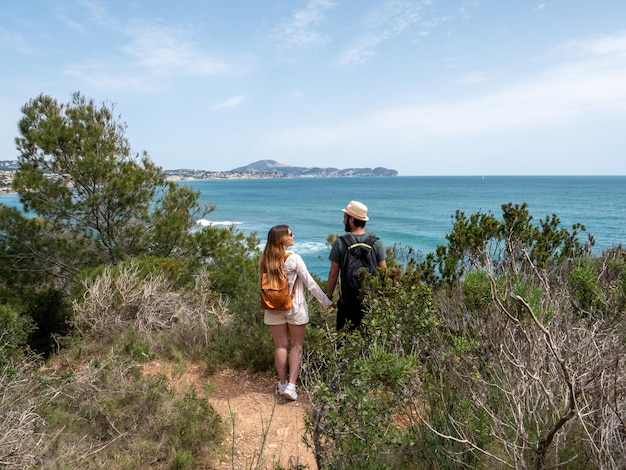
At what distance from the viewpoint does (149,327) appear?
5.97m

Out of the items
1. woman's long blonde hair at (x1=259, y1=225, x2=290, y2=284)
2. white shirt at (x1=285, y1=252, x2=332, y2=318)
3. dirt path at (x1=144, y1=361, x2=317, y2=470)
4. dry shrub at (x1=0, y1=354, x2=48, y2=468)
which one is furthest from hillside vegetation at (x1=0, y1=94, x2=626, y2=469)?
woman's long blonde hair at (x1=259, y1=225, x2=290, y2=284)

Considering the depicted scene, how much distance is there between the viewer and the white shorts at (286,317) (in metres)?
4.02

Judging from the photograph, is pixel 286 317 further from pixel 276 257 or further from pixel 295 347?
pixel 276 257

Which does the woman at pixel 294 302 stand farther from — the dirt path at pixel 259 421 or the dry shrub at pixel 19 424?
the dry shrub at pixel 19 424

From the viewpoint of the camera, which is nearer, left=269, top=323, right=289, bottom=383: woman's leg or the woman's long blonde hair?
the woman's long blonde hair

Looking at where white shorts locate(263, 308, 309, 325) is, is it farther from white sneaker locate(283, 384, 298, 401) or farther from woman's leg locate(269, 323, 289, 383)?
white sneaker locate(283, 384, 298, 401)

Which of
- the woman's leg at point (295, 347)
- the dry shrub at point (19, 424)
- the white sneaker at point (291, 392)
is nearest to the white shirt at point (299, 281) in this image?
the woman's leg at point (295, 347)

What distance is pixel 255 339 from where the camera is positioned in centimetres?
493

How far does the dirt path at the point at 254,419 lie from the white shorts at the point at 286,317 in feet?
2.21

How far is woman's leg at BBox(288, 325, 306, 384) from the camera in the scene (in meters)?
4.09

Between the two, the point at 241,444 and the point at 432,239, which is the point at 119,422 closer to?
the point at 241,444

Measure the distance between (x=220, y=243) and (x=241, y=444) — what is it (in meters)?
7.69

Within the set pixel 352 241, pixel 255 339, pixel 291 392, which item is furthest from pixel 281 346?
pixel 352 241

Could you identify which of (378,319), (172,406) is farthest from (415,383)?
(172,406)
